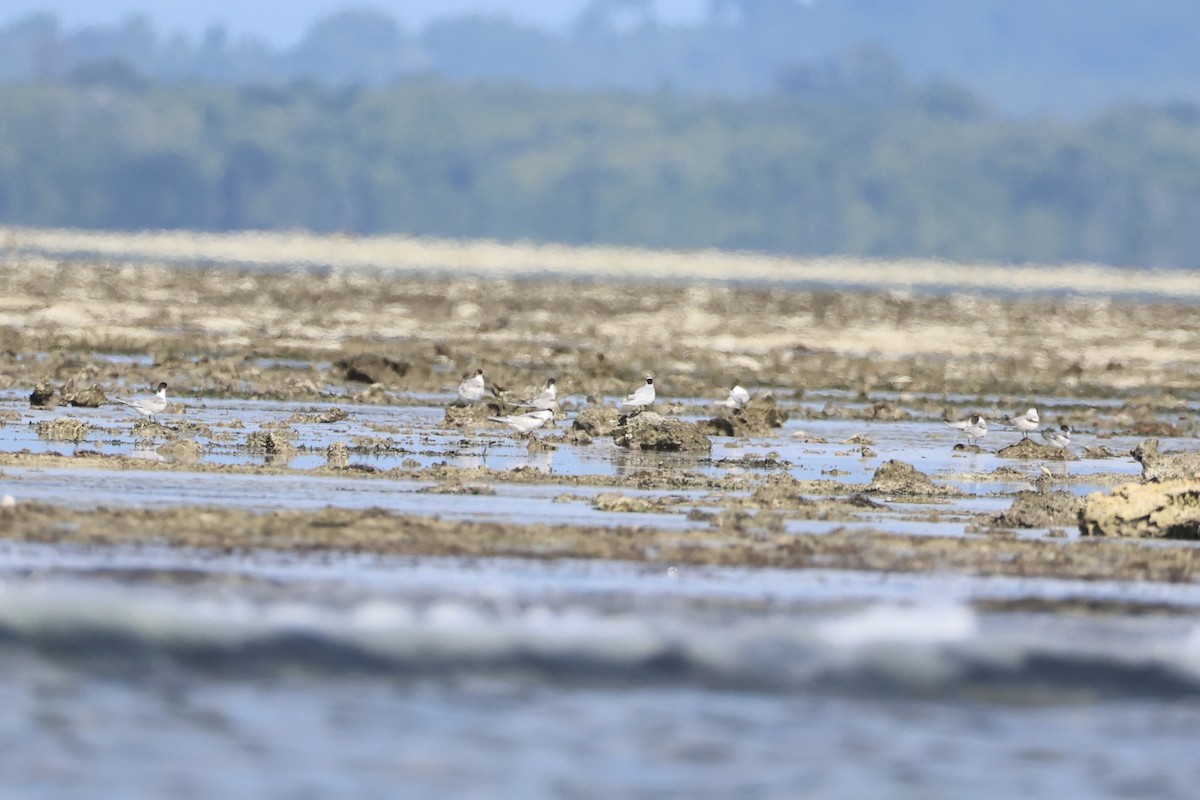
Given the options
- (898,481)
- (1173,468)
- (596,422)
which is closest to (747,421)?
(596,422)

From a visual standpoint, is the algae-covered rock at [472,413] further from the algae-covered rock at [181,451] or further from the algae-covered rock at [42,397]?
the algae-covered rock at [181,451]

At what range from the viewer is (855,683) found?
12.0m

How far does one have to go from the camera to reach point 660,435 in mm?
21031

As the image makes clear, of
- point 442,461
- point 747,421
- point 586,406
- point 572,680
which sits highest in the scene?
point 747,421

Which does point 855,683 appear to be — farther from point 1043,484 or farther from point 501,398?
point 501,398

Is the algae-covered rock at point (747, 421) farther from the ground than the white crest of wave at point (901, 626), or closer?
farther from the ground

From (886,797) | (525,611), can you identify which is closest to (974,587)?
(525,611)

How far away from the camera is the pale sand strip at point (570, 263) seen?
104562 millimetres

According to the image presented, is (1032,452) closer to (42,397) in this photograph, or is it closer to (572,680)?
(42,397)

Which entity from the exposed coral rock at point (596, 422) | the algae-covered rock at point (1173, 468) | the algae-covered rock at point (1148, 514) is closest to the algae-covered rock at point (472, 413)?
the exposed coral rock at point (596, 422)

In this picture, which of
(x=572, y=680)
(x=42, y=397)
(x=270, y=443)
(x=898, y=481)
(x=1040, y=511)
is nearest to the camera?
(x=572, y=680)

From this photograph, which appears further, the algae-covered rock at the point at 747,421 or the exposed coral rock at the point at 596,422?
the algae-covered rock at the point at 747,421

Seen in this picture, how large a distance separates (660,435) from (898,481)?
11.2 ft

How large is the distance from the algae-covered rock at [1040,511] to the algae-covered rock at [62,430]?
7827 mm
